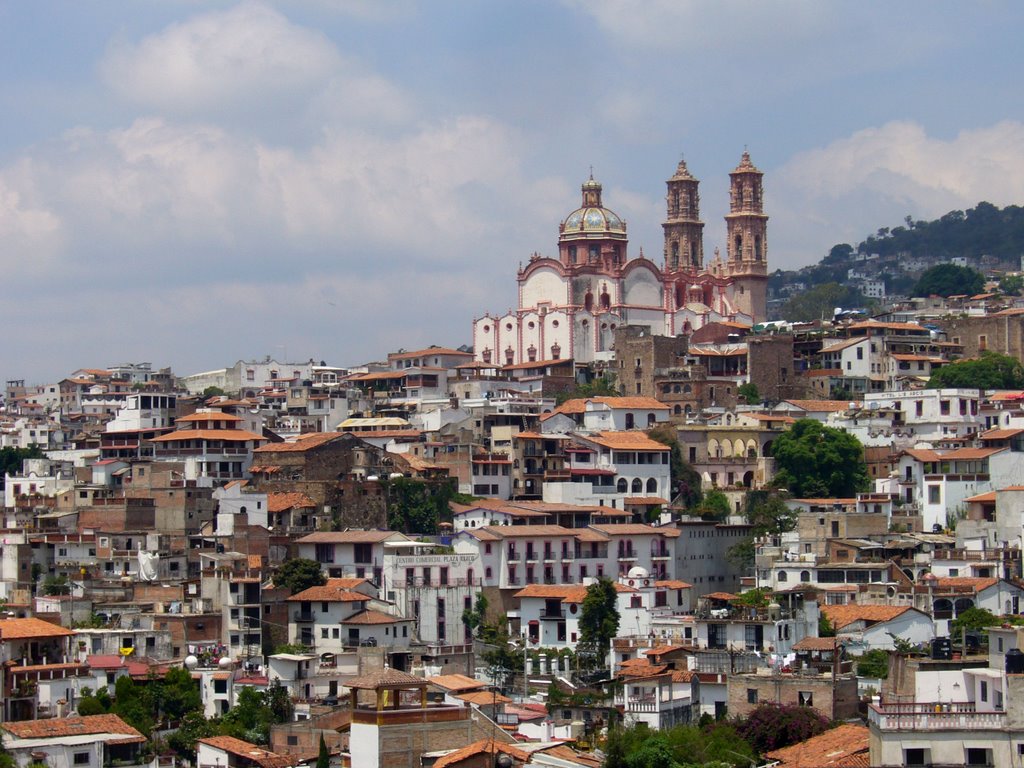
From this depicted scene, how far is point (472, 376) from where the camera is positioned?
77688 mm

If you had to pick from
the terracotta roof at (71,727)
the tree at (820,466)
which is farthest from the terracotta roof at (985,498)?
the terracotta roof at (71,727)

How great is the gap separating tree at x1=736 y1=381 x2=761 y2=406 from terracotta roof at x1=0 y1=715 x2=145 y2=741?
3324cm

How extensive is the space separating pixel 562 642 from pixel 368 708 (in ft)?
Result: 51.1

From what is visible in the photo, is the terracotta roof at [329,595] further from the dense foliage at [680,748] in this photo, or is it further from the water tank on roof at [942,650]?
the water tank on roof at [942,650]

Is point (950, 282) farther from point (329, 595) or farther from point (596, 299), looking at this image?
point (329, 595)

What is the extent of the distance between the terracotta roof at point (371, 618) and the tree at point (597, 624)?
169 inches

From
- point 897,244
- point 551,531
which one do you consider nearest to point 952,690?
point 551,531

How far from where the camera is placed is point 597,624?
5106 cm

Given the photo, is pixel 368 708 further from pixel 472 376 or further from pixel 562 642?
pixel 472 376

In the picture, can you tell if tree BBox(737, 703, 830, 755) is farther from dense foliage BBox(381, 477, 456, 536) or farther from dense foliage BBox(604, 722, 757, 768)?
dense foliage BBox(381, 477, 456, 536)

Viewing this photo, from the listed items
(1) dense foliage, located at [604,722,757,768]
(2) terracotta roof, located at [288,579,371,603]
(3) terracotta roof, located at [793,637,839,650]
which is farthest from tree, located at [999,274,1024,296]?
(1) dense foliage, located at [604,722,757,768]

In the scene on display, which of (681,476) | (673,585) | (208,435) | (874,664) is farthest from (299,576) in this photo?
(681,476)

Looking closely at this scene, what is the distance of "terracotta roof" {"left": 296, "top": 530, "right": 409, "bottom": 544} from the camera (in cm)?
5450

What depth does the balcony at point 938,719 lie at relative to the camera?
101ft
